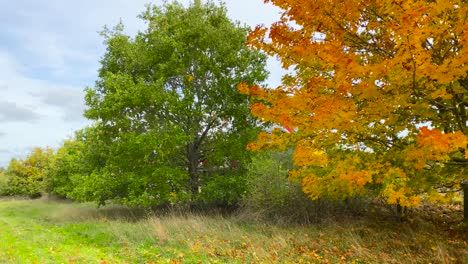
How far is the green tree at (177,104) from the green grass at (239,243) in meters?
2.48

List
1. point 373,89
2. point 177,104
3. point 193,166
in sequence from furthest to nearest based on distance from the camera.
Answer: point 193,166, point 177,104, point 373,89

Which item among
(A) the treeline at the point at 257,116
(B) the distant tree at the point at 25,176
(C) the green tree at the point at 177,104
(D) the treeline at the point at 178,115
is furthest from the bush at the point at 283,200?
(B) the distant tree at the point at 25,176


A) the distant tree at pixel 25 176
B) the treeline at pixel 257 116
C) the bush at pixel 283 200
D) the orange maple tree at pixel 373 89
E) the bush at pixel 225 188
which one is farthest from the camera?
the distant tree at pixel 25 176

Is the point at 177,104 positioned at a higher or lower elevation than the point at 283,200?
higher

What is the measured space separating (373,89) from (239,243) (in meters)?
6.18

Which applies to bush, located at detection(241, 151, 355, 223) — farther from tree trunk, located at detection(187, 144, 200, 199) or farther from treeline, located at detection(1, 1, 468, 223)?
tree trunk, located at detection(187, 144, 200, 199)

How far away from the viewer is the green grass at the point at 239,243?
28.1 feet

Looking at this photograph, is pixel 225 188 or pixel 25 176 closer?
pixel 225 188

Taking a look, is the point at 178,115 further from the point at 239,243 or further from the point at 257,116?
the point at 257,116

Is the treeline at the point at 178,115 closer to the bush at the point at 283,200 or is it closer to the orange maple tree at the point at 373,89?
the bush at the point at 283,200

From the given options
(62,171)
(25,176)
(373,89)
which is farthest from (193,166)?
(25,176)

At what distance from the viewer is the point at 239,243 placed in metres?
10.1

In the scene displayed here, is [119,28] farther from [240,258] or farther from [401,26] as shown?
[401,26]

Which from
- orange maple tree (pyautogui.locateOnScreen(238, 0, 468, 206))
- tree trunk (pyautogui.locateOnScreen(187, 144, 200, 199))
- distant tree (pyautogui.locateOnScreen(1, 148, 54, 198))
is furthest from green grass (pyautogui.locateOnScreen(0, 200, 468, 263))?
distant tree (pyautogui.locateOnScreen(1, 148, 54, 198))
